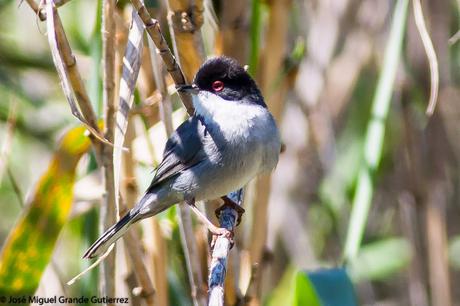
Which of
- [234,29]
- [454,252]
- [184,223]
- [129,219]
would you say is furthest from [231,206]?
[454,252]

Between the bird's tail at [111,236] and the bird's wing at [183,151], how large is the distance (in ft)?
1.04

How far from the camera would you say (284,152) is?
426 centimetres

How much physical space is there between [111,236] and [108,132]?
33cm

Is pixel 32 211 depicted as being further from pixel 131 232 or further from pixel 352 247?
Answer: pixel 352 247

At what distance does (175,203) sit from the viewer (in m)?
2.86

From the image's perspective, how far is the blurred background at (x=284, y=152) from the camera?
2.78 metres

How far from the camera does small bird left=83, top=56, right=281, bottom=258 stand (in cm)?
283

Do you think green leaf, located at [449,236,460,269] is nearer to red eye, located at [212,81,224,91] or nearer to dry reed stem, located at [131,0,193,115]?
red eye, located at [212,81,224,91]

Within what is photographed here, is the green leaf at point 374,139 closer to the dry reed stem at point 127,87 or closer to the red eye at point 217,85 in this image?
the red eye at point 217,85

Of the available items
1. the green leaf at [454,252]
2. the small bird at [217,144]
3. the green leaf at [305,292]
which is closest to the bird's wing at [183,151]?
the small bird at [217,144]

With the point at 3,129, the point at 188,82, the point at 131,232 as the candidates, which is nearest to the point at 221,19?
the point at 188,82

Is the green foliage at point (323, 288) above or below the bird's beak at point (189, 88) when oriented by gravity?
below

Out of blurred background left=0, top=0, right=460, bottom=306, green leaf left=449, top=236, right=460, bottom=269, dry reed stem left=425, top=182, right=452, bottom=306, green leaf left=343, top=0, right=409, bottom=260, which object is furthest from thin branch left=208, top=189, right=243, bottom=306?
green leaf left=449, top=236, right=460, bottom=269

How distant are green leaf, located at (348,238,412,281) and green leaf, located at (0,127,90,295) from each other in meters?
1.83
